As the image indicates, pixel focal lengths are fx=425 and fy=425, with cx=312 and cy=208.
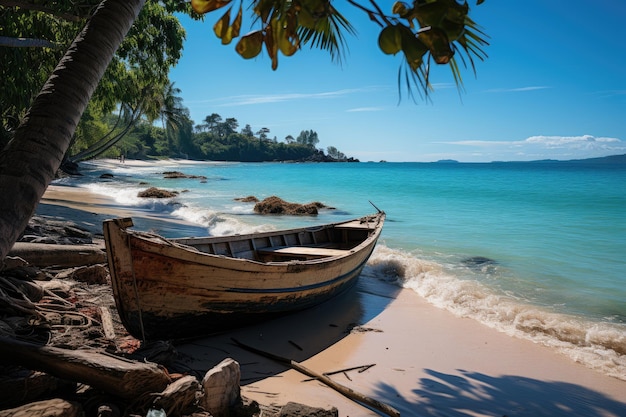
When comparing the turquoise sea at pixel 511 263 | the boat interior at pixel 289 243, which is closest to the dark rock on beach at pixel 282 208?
the turquoise sea at pixel 511 263

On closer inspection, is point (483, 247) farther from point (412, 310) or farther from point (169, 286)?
point (169, 286)

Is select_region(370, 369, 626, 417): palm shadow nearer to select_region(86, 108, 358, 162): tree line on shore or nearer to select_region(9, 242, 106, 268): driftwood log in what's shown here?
select_region(9, 242, 106, 268): driftwood log

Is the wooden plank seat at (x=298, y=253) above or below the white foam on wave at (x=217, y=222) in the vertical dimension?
above

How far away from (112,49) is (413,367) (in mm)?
4116

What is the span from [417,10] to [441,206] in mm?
23562

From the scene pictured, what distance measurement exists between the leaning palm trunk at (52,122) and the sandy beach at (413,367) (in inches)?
89.3

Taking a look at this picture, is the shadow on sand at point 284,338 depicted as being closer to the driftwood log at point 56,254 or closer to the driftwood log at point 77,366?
the driftwood log at point 77,366

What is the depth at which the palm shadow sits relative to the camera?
3771 millimetres

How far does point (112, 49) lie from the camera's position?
2.98 m

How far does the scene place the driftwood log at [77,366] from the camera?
7.88 ft

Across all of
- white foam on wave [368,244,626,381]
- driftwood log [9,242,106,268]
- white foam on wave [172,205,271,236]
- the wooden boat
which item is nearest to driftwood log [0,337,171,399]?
the wooden boat

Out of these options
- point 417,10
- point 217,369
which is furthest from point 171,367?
point 417,10

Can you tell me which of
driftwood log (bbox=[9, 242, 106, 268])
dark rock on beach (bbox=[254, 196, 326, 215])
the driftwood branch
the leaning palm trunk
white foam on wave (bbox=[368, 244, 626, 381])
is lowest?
white foam on wave (bbox=[368, 244, 626, 381])

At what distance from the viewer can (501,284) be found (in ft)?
27.3
